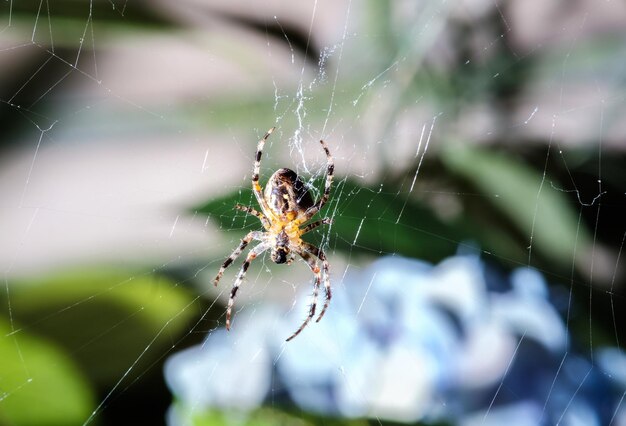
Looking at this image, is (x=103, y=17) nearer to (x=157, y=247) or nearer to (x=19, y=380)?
(x=157, y=247)

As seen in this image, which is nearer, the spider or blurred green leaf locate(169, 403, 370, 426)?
blurred green leaf locate(169, 403, 370, 426)

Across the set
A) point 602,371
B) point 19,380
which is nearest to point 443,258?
point 602,371

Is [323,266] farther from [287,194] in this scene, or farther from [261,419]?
[261,419]

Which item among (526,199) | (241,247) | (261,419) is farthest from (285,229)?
(526,199)

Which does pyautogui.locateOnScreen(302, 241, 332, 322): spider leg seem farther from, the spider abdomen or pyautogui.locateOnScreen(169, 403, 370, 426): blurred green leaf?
pyautogui.locateOnScreen(169, 403, 370, 426): blurred green leaf

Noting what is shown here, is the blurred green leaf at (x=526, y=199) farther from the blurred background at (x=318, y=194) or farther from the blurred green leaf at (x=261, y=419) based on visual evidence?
the blurred green leaf at (x=261, y=419)

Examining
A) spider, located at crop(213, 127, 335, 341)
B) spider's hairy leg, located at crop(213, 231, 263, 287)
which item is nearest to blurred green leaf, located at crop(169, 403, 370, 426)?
spider, located at crop(213, 127, 335, 341)

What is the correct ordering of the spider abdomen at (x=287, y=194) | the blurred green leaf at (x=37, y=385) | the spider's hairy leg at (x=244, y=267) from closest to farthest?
the blurred green leaf at (x=37, y=385), the spider abdomen at (x=287, y=194), the spider's hairy leg at (x=244, y=267)

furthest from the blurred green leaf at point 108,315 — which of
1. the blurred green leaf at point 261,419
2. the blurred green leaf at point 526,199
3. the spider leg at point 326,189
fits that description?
the blurred green leaf at point 526,199
